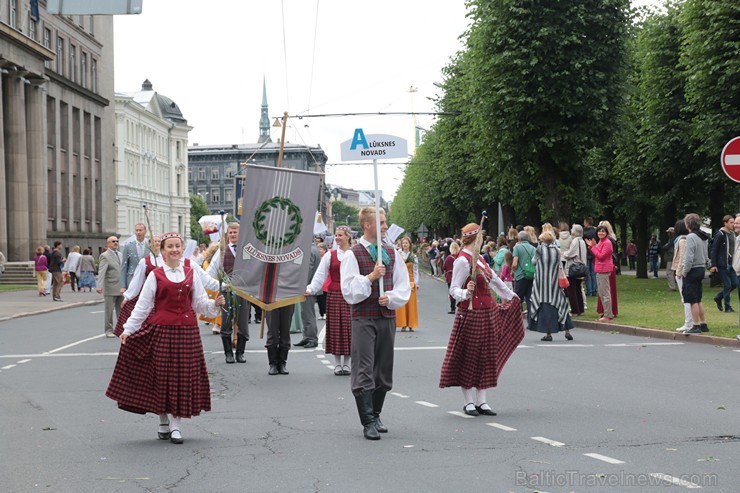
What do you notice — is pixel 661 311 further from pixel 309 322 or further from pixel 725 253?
pixel 309 322

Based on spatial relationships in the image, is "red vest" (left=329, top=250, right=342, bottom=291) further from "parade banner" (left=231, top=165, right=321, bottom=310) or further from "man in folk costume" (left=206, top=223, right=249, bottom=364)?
"man in folk costume" (left=206, top=223, right=249, bottom=364)

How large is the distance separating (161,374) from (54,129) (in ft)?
Result: 182

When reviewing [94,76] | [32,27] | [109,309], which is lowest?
[109,309]

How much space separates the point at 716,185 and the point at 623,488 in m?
30.2

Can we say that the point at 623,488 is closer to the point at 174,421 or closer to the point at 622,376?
the point at 174,421

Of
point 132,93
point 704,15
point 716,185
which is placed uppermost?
point 132,93

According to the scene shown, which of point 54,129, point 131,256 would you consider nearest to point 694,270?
point 131,256

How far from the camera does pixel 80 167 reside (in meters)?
65.4

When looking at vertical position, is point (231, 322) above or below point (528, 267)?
below

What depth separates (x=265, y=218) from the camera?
12852 millimetres

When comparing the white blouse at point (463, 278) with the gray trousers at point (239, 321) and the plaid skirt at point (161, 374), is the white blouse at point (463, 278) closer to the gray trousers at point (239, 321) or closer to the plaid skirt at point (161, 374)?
the plaid skirt at point (161, 374)

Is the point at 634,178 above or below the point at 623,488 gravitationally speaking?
above

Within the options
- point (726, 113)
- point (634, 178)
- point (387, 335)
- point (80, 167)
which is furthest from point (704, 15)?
point (80, 167)

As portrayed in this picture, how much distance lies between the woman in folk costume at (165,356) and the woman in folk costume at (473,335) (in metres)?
2.43
